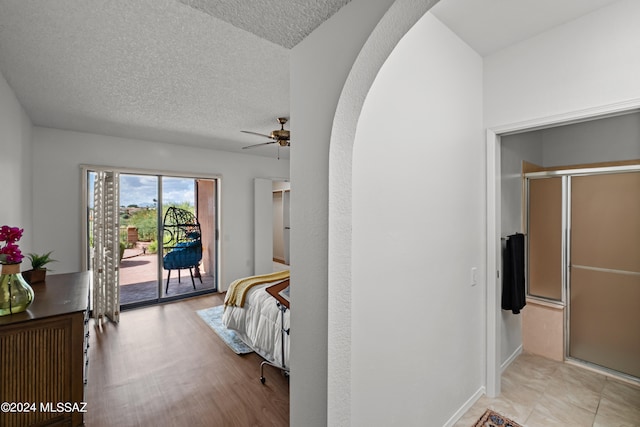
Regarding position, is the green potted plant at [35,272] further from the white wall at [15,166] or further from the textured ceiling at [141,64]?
the textured ceiling at [141,64]

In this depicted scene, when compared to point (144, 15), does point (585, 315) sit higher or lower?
lower

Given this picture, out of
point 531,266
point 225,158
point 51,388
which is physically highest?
point 225,158

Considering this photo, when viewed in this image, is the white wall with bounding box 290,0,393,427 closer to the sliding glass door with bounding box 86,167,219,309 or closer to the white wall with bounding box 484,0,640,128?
the white wall with bounding box 484,0,640,128

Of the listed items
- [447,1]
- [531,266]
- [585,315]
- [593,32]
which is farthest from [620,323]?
[447,1]

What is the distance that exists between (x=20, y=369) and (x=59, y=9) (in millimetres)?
2047

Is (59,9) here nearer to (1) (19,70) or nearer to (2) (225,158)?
(1) (19,70)

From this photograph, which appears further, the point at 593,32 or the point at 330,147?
the point at 593,32

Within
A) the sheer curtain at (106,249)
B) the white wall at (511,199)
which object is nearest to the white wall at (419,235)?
the white wall at (511,199)

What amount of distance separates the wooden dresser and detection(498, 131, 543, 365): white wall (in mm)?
3287

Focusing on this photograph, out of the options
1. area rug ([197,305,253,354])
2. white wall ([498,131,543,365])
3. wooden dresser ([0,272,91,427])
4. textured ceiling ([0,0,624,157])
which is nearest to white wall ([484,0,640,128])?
textured ceiling ([0,0,624,157])

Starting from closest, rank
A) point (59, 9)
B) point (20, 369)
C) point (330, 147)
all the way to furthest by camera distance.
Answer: point (330, 147), point (59, 9), point (20, 369)

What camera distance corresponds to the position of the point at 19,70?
7.16ft

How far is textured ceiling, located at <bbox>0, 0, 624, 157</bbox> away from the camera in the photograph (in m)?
1.23

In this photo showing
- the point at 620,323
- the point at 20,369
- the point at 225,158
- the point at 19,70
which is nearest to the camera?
the point at 20,369
